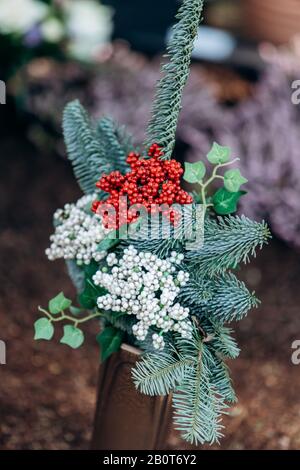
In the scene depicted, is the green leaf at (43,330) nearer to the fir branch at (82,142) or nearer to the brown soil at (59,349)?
the fir branch at (82,142)

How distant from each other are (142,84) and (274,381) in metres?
1.93

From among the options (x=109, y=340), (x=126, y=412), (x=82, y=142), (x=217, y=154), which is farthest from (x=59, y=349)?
(x=217, y=154)

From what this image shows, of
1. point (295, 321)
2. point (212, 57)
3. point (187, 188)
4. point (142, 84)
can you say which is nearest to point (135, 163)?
point (295, 321)

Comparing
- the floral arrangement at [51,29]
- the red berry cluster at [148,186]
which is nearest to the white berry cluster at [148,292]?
the red berry cluster at [148,186]

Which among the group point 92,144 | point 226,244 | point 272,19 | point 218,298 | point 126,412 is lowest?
point 126,412

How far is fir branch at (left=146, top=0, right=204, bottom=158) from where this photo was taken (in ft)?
4.99

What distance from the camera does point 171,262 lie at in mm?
1570

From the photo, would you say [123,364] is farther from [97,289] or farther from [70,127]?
[70,127]

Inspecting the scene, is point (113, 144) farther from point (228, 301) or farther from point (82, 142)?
point (228, 301)

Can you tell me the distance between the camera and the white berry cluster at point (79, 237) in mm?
1641

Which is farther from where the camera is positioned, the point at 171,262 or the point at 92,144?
the point at 92,144

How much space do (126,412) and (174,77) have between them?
910 millimetres

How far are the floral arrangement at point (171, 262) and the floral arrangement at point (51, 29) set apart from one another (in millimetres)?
2225

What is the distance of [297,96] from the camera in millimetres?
3256
